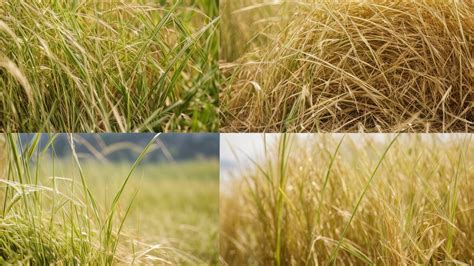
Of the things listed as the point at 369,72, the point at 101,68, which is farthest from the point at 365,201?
the point at 101,68

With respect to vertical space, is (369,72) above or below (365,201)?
above

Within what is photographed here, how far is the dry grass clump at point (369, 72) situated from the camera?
175cm

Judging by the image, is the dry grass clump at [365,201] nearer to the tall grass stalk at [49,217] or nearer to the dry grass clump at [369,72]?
the dry grass clump at [369,72]

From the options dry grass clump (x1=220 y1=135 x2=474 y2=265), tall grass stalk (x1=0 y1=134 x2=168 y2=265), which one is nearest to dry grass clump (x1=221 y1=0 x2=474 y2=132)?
dry grass clump (x1=220 y1=135 x2=474 y2=265)

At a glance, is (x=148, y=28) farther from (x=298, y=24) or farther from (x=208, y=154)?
(x=208, y=154)

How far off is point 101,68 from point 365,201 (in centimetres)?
82

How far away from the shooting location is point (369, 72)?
5.83ft

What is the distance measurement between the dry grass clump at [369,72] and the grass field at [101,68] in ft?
0.59

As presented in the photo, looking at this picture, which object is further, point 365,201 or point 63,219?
point 365,201

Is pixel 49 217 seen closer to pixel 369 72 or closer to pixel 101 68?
pixel 101 68

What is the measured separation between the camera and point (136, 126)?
177 cm

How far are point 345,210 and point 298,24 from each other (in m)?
0.55

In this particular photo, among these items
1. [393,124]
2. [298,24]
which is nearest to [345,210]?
[393,124]

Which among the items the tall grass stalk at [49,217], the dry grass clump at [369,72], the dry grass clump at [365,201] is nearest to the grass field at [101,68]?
the tall grass stalk at [49,217]
